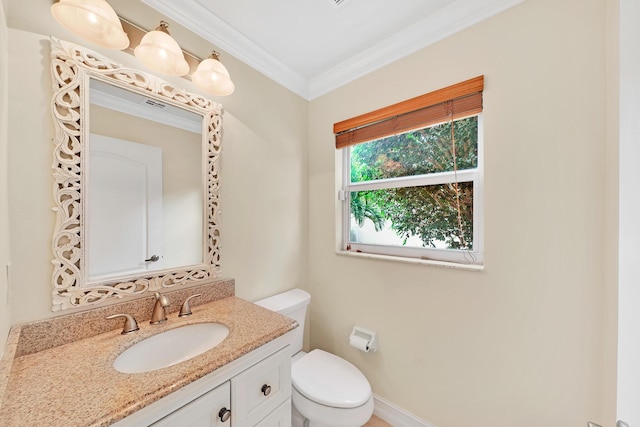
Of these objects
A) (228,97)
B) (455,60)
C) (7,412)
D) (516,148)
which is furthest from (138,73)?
(516,148)

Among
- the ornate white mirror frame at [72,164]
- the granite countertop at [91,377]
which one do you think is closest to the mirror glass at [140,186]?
the ornate white mirror frame at [72,164]

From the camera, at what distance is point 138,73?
3.36ft

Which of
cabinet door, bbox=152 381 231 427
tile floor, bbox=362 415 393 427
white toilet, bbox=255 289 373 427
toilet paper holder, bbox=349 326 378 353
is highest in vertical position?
cabinet door, bbox=152 381 231 427

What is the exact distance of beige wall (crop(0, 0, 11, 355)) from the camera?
0.69 meters

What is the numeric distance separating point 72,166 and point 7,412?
74cm

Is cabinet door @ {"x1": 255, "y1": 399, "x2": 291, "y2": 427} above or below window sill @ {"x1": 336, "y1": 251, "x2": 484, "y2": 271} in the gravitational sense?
below

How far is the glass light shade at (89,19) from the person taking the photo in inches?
30.8

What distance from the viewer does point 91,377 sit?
0.67 m

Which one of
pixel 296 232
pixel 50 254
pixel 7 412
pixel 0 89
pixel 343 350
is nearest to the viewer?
pixel 7 412

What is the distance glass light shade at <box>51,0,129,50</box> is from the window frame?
4.25 ft

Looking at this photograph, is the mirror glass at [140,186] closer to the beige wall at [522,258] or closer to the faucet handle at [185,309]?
the faucet handle at [185,309]

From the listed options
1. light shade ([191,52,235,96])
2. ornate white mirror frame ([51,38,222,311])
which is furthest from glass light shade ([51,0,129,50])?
light shade ([191,52,235,96])

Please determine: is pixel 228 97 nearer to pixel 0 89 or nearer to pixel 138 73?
pixel 138 73

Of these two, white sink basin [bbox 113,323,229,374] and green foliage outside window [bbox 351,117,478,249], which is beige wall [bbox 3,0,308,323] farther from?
green foliage outside window [bbox 351,117,478,249]
